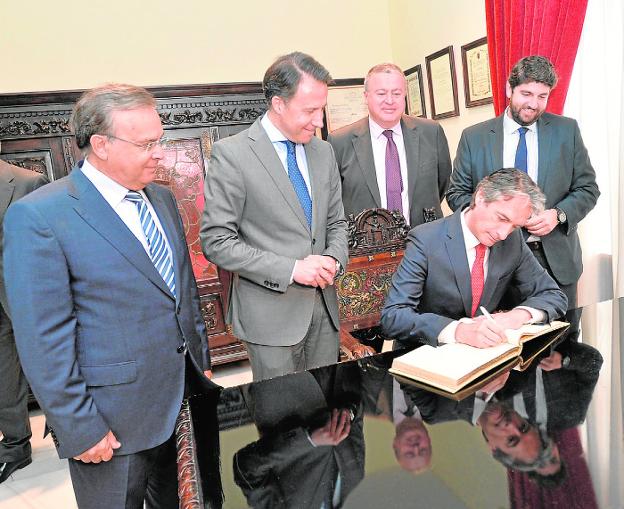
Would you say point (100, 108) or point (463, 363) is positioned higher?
point (100, 108)

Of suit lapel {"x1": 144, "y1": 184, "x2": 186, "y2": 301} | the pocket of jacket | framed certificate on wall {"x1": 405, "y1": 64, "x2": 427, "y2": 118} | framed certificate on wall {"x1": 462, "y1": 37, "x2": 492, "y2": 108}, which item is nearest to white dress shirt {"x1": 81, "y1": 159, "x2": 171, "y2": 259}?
suit lapel {"x1": 144, "y1": 184, "x2": 186, "y2": 301}

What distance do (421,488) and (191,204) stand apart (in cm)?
300

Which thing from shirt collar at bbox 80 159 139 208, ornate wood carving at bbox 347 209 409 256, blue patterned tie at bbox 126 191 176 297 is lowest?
ornate wood carving at bbox 347 209 409 256

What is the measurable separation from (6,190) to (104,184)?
1.61m

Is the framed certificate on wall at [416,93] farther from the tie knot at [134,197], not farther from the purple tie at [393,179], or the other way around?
the tie knot at [134,197]

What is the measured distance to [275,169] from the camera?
1.97 metres

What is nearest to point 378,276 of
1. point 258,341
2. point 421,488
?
point 258,341

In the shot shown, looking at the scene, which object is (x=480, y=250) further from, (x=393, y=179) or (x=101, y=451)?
(x=101, y=451)

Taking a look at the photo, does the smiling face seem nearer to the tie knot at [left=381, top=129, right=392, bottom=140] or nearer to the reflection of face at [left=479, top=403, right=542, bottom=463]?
the reflection of face at [left=479, top=403, right=542, bottom=463]

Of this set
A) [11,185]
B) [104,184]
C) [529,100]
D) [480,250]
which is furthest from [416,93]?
[104,184]

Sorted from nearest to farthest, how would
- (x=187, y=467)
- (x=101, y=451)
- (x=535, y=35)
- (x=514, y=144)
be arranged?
(x=187, y=467) → (x=101, y=451) → (x=514, y=144) → (x=535, y=35)

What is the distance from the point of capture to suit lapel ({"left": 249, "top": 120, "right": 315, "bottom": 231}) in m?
1.97

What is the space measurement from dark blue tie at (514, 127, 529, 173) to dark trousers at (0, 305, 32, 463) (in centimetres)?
282

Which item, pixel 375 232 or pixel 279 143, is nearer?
pixel 279 143
